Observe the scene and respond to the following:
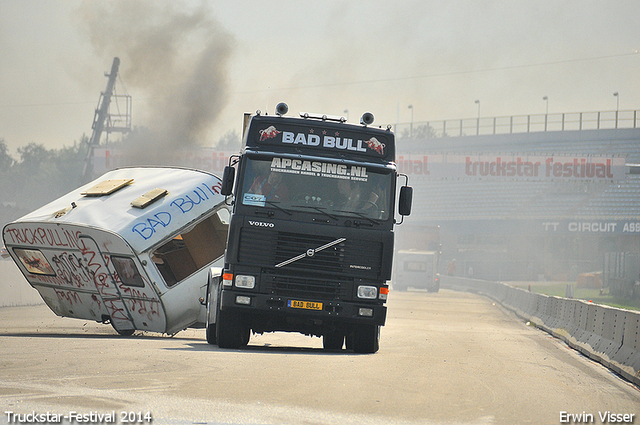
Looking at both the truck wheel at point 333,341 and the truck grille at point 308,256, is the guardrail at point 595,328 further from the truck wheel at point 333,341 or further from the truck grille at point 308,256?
the truck wheel at point 333,341

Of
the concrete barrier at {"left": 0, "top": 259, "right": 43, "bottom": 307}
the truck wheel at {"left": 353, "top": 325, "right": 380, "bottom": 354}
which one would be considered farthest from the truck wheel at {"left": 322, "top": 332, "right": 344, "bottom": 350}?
the concrete barrier at {"left": 0, "top": 259, "right": 43, "bottom": 307}

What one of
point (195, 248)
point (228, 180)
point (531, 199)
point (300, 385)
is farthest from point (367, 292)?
point (531, 199)

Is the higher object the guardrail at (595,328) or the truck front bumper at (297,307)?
the truck front bumper at (297,307)

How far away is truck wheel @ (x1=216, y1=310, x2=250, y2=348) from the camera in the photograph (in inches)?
497

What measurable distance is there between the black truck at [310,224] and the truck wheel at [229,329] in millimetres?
44

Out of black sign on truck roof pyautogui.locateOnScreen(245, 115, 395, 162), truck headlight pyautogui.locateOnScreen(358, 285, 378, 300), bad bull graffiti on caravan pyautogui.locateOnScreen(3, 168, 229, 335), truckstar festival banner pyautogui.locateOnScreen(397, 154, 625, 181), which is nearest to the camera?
truck headlight pyautogui.locateOnScreen(358, 285, 378, 300)

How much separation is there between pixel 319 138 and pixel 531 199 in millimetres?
72730

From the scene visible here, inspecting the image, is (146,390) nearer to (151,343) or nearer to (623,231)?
(151,343)

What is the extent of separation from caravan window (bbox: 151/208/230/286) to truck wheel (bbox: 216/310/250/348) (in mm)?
2899

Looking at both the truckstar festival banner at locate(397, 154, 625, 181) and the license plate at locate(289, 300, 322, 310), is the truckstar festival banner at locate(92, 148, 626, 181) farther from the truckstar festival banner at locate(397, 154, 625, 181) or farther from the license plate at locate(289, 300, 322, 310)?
the license plate at locate(289, 300, 322, 310)

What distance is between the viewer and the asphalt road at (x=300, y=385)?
7.24 m

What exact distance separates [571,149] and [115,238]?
2965 inches
